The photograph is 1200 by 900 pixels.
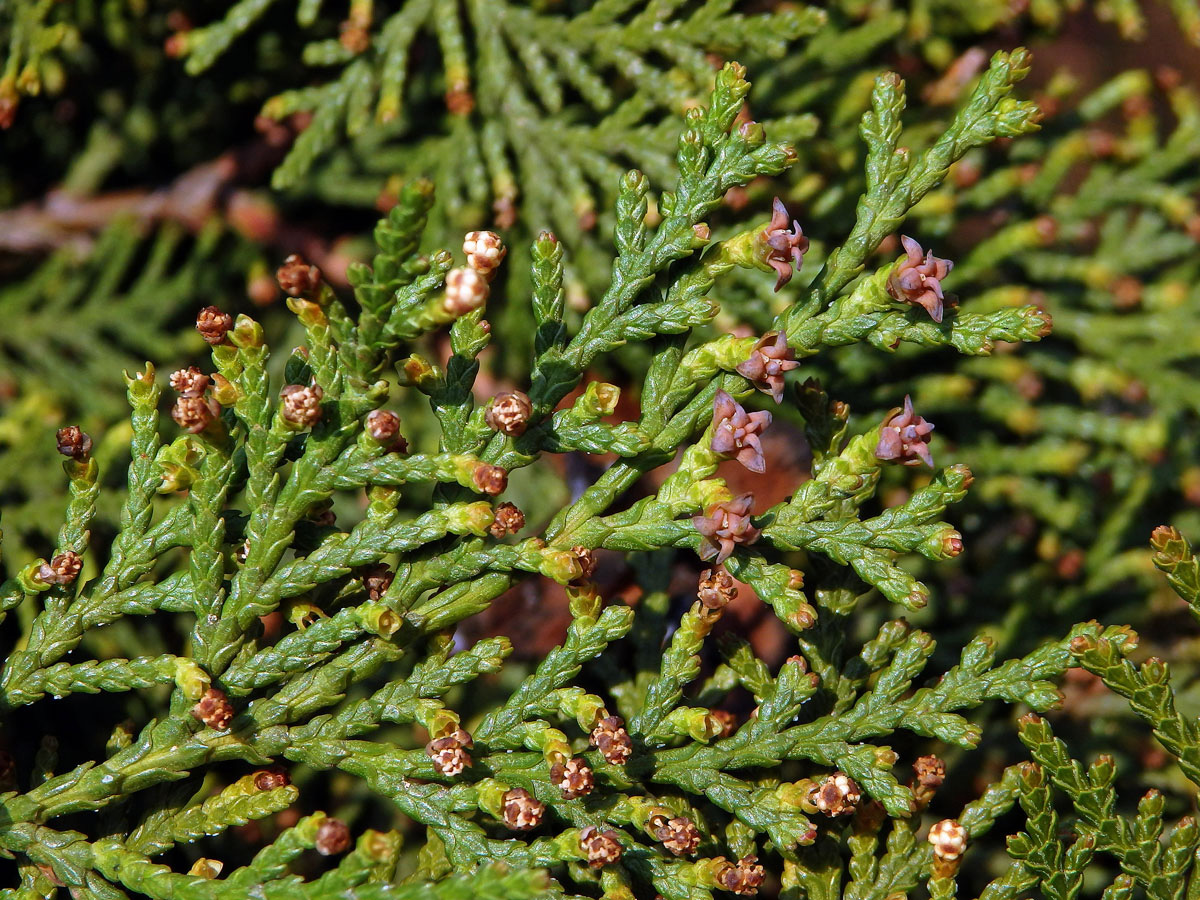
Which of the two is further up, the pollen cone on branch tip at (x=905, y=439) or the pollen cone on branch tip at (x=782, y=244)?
the pollen cone on branch tip at (x=782, y=244)

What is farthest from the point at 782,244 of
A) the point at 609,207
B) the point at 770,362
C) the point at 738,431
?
the point at 609,207

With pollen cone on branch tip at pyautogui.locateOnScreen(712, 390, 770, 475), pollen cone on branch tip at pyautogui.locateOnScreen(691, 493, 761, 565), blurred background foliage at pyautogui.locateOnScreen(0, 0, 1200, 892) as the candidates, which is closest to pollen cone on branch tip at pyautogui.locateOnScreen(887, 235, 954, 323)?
pollen cone on branch tip at pyautogui.locateOnScreen(712, 390, 770, 475)

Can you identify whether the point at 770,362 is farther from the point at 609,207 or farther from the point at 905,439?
the point at 609,207

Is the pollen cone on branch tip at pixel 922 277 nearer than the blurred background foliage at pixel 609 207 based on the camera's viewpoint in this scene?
Yes

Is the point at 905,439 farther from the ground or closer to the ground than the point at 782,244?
closer to the ground

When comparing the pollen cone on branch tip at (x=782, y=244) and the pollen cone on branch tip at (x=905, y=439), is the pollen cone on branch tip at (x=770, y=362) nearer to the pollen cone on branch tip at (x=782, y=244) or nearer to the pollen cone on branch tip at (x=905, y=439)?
the pollen cone on branch tip at (x=782, y=244)

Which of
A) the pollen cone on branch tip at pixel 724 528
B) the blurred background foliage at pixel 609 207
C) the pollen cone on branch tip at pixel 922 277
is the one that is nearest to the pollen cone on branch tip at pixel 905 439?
the pollen cone on branch tip at pixel 922 277

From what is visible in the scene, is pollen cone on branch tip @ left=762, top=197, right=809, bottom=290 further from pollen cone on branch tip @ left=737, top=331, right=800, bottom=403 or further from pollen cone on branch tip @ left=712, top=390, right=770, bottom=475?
pollen cone on branch tip @ left=712, top=390, right=770, bottom=475

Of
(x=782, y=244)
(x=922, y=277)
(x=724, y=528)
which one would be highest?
(x=782, y=244)

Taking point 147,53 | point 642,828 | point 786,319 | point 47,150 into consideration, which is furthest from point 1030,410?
point 47,150
